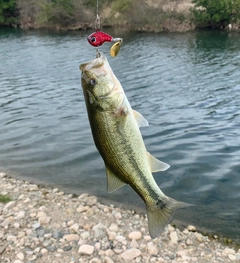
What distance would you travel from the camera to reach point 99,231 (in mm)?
6738

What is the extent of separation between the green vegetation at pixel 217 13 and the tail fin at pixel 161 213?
43.8 metres

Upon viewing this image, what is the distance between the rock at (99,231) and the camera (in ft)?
21.7

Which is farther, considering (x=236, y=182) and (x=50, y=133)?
(x=50, y=133)

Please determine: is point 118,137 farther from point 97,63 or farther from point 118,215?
point 118,215

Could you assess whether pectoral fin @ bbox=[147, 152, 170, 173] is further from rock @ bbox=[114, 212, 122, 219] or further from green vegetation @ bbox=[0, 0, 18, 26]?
green vegetation @ bbox=[0, 0, 18, 26]

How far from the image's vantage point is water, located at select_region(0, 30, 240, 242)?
870cm

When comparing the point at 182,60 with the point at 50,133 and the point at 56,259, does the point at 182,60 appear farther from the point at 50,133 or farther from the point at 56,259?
the point at 56,259

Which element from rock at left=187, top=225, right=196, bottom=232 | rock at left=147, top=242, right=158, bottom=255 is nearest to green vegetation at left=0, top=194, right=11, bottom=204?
rock at left=147, top=242, right=158, bottom=255

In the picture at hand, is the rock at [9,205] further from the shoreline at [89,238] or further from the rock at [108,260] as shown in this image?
the rock at [108,260]

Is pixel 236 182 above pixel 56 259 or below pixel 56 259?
below

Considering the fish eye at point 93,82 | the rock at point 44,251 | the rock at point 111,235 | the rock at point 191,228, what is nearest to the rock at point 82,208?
the rock at point 111,235

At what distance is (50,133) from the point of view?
13.0 m

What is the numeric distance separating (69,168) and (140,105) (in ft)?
22.5

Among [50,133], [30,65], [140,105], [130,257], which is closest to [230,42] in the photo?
[30,65]
